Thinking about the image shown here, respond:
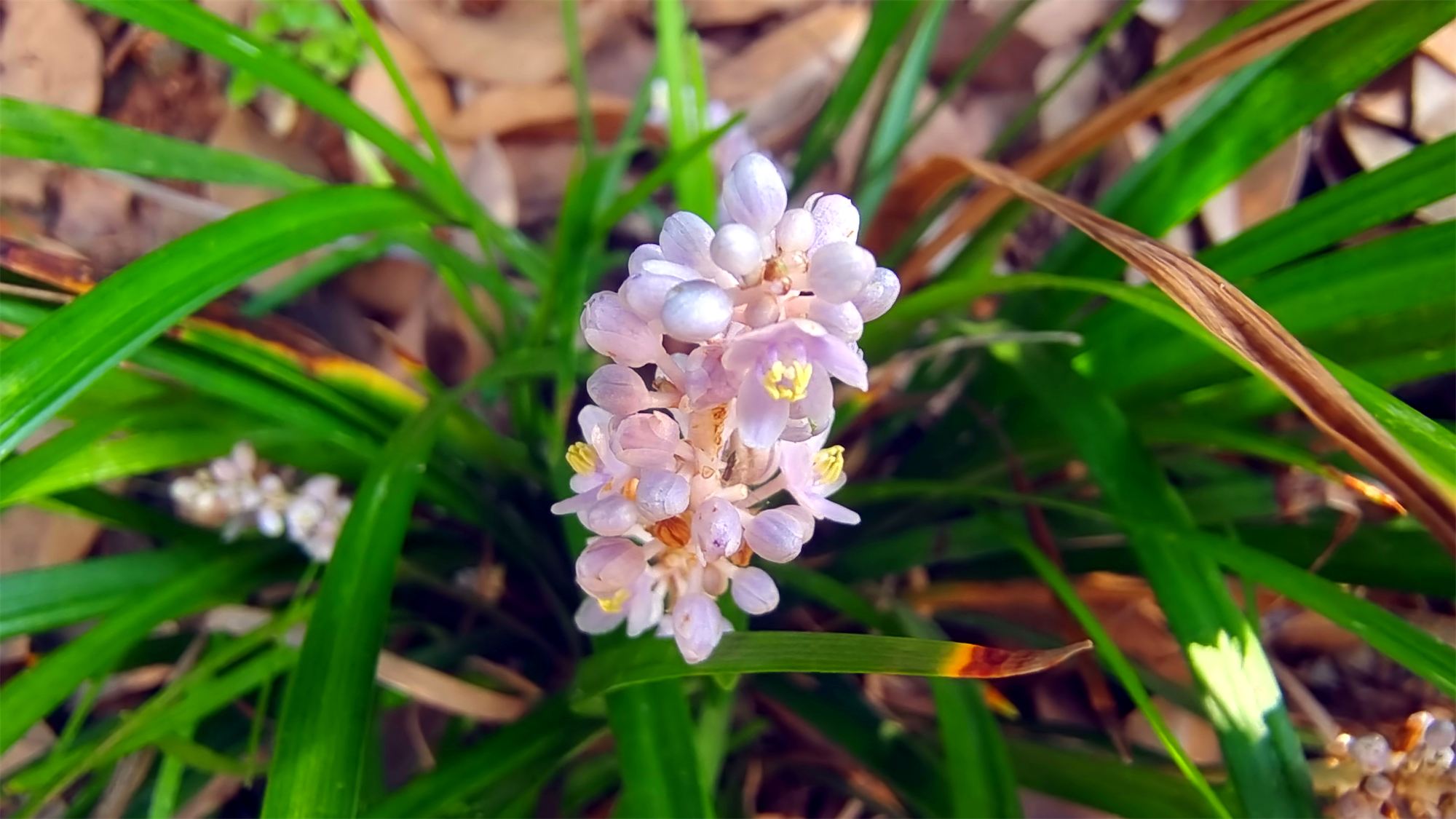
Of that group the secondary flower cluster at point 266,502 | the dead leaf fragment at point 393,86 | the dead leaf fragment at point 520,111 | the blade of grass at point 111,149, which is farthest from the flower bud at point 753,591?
the dead leaf fragment at point 393,86

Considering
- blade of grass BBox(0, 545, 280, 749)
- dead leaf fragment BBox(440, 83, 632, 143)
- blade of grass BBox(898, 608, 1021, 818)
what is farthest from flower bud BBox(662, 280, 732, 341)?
dead leaf fragment BBox(440, 83, 632, 143)

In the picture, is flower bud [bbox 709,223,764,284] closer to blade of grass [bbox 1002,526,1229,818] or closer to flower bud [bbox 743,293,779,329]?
flower bud [bbox 743,293,779,329]

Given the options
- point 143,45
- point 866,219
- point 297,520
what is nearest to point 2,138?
point 297,520

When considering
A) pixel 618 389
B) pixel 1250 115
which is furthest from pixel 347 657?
pixel 1250 115

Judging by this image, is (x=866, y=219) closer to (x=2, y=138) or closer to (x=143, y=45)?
(x=2, y=138)

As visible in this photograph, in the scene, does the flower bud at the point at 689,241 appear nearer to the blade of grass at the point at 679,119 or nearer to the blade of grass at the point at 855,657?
the blade of grass at the point at 855,657

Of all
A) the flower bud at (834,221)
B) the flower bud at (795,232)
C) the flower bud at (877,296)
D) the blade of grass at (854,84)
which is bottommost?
the flower bud at (877,296)

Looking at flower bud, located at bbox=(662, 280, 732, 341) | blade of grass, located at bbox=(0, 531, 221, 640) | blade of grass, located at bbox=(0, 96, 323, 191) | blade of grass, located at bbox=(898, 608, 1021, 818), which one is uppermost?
blade of grass, located at bbox=(0, 96, 323, 191)
